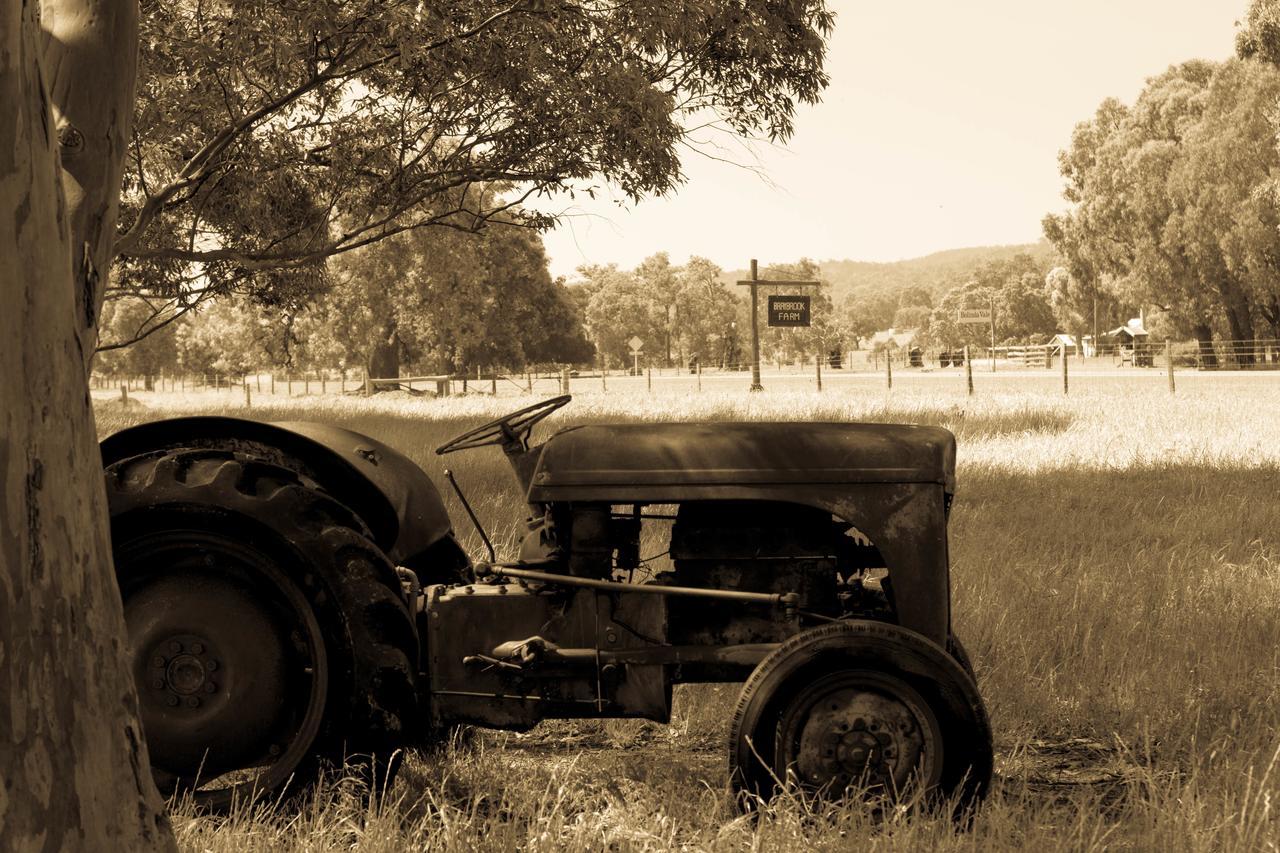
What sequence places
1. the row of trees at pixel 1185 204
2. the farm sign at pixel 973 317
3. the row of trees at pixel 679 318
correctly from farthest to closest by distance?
the row of trees at pixel 679 318 < the farm sign at pixel 973 317 < the row of trees at pixel 1185 204

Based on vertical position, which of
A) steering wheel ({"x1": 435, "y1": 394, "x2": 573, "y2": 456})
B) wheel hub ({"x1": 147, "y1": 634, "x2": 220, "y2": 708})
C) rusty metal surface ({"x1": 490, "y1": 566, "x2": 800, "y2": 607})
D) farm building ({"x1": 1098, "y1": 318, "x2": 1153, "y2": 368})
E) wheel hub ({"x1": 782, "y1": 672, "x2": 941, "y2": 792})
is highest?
farm building ({"x1": 1098, "y1": 318, "x2": 1153, "y2": 368})

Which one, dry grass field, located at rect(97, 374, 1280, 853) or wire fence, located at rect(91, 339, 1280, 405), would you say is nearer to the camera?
dry grass field, located at rect(97, 374, 1280, 853)

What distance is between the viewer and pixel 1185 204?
41188 millimetres

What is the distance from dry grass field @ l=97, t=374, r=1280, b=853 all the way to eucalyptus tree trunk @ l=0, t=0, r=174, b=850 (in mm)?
810

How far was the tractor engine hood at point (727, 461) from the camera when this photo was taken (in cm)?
317

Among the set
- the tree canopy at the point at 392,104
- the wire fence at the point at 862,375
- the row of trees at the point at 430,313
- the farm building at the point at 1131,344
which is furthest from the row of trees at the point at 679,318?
the tree canopy at the point at 392,104

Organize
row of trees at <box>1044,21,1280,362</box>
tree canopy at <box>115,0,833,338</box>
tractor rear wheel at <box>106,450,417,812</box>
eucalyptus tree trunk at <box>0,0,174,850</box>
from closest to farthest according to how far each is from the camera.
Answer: eucalyptus tree trunk at <box>0,0,174,850</box> → tractor rear wheel at <box>106,450,417,812</box> → tree canopy at <box>115,0,833,338</box> → row of trees at <box>1044,21,1280,362</box>

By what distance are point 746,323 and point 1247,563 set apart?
110 m

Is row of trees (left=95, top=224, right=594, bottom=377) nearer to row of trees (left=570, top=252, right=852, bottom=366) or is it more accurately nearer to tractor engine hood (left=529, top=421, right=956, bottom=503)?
tractor engine hood (left=529, top=421, right=956, bottom=503)

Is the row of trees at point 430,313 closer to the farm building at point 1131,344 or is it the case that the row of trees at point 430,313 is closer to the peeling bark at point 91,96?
the farm building at point 1131,344

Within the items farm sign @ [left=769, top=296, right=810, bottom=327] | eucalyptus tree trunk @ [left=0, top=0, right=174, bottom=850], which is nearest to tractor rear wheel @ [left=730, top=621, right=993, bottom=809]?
eucalyptus tree trunk @ [left=0, top=0, right=174, bottom=850]

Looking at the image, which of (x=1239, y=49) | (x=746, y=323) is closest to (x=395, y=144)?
(x=1239, y=49)

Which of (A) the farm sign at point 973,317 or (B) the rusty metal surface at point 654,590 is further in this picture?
(A) the farm sign at point 973,317

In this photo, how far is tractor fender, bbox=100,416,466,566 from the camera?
345 centimetres
